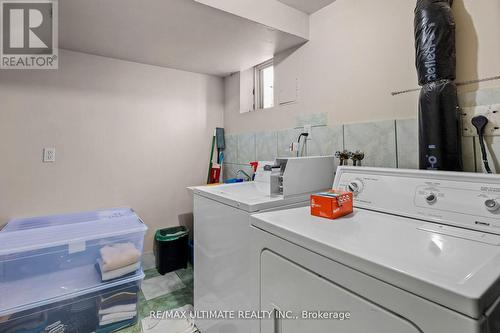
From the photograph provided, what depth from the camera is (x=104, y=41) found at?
1.95 metres

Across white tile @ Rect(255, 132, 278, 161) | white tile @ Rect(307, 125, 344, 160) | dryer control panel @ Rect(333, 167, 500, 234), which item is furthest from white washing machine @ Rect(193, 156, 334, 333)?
white tile @ Rect(255, 132, 278, 161)

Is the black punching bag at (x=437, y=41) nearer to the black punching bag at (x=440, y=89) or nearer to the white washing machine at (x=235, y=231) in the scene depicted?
the black punching bag at (x=440, y=89)

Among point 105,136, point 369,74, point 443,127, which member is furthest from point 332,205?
point 105,136

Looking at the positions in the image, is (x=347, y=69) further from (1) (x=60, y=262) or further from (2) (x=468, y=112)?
(1) (x=60, y=262)

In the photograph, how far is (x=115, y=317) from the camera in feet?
5.44

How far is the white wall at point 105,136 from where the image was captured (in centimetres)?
196

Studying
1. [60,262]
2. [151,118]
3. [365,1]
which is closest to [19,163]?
[60,262]

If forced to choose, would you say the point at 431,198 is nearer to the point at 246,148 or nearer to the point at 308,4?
the point at 308,4

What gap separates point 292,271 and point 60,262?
5.57 ft

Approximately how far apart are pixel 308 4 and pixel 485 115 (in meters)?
1.32

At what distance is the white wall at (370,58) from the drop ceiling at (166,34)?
0.26 meters

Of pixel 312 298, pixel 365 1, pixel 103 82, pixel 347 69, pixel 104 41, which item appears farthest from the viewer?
pixel 103 82
